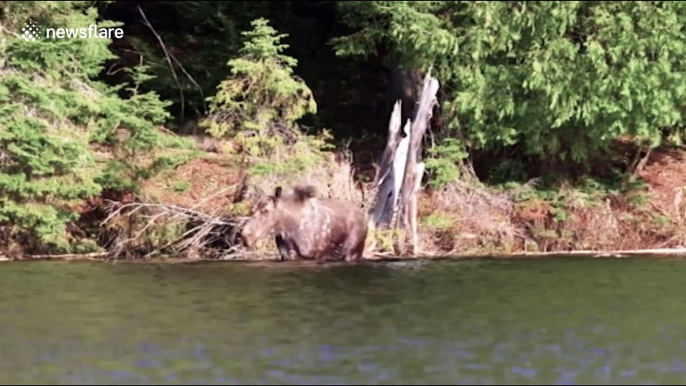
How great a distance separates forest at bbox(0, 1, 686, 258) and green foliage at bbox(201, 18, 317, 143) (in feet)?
0.15

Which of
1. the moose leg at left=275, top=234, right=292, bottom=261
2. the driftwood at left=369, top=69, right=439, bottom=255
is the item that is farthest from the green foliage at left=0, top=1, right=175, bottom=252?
the driftwood at left=369, top=69, right=439, bottom=255

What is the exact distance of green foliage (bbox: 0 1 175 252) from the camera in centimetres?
2291

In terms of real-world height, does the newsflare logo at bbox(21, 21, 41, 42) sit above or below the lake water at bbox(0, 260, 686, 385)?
above

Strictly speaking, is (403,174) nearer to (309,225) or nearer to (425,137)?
(425,137)

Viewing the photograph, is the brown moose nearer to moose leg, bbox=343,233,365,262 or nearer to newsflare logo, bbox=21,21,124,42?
moose leg, bbox=343,233,365,262

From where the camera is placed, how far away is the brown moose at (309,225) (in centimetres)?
2277

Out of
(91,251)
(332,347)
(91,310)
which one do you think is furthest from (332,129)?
(332,347)

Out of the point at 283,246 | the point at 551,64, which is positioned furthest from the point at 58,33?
the point at 551,64

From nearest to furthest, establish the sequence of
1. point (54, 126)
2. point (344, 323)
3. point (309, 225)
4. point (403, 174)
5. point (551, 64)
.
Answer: point (344, 323)
point (309, 225)
point (54, 126)
point (551, 64)
point (403, 174)

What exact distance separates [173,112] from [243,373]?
17561 millimetres

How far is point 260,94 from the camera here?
24.9 meters

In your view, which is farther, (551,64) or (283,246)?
(551,64)

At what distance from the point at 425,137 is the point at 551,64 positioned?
365cm

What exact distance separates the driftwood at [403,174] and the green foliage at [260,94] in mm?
1921
